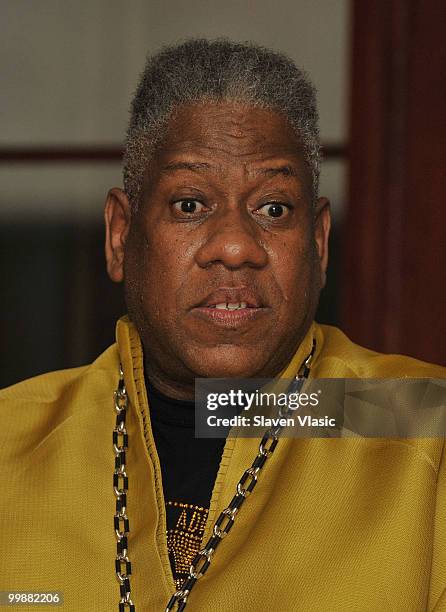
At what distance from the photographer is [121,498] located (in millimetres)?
1302

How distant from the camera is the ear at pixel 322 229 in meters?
1.39

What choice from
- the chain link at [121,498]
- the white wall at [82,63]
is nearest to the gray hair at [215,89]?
the chain link at [121,498]

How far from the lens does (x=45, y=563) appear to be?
1249 mm

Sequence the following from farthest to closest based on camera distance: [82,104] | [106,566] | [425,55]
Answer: [82,104]
[425,55]
[106,566]

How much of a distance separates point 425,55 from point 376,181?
0.24 metres

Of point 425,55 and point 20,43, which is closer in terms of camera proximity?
point 425,55

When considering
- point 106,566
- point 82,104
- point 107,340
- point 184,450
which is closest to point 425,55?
point 82,104

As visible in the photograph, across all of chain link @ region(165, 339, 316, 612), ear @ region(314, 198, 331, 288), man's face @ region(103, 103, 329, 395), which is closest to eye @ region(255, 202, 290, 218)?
man's face @ region(103, 103, 329, 395)

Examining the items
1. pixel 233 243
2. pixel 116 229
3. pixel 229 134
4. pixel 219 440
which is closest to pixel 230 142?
pixel 229 134

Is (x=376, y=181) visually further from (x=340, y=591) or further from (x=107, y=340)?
(x=340, y=591)

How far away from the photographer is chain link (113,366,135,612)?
4.02 ft

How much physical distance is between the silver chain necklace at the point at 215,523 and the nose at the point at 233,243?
0.18 m

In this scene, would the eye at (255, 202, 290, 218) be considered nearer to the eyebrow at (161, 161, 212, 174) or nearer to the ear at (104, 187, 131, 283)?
the eyebrow at (161, 161, 212, 174)

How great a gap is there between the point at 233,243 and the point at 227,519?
31 centimetres
